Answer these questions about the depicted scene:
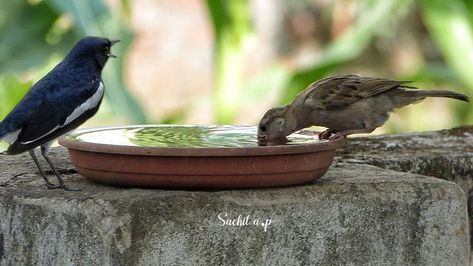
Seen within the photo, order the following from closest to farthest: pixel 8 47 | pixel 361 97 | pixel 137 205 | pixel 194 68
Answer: pixel 137 205
pixel 361 97
pixel 8 47
pixel 194 68

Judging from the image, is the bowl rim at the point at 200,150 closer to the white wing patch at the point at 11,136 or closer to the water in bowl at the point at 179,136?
the water in bowl at the point at 179,136

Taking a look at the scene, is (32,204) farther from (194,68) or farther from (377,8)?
(194,68)

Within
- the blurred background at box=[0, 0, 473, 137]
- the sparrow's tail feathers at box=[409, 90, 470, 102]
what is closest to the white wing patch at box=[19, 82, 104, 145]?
the sparrow's tail feathers at box=[409, 90, 470, 102]

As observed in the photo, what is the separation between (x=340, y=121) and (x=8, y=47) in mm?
3391

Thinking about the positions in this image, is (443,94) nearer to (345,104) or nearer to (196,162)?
(345,104)

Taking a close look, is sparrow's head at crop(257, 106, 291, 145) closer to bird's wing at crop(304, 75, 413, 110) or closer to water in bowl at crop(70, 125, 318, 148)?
water in bowl at crop(70, 125, 318, 148)

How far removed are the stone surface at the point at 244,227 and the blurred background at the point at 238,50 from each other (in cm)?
304

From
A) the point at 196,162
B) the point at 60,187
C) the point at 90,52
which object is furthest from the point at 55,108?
the point at 196,162

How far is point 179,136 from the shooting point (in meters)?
3.95

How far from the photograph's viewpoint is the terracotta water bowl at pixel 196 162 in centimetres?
339

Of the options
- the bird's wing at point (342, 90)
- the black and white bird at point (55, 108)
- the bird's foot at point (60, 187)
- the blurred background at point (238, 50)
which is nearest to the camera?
the bird's foot at point (60, 187)

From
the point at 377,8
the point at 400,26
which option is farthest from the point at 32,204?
the point at 400,26

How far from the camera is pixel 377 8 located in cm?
829

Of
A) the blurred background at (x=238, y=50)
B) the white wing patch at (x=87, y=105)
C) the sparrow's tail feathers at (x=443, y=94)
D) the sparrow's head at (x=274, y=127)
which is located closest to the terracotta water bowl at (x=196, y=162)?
the white wing patch at (x=87, y=105)
